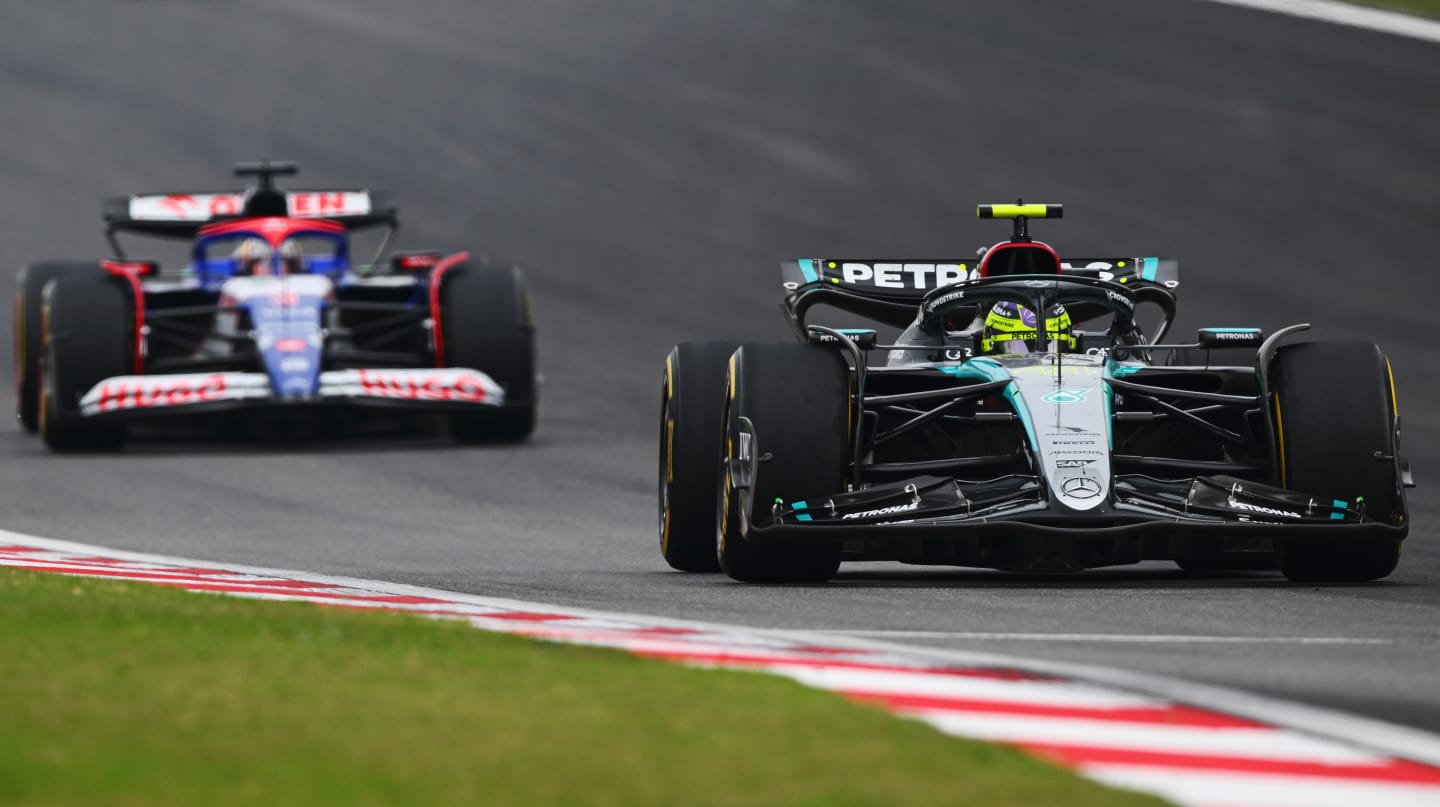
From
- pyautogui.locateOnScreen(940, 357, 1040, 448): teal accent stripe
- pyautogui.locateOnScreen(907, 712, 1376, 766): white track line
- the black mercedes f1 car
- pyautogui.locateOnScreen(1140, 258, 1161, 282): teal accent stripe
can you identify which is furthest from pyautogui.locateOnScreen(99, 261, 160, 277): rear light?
pyautogui.locateOnScreen(907, 712, 1376, 766): white track line

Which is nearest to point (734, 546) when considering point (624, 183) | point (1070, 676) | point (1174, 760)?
point (1070, 676)

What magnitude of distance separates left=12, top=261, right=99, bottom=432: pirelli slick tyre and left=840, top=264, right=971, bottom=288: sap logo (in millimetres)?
8220

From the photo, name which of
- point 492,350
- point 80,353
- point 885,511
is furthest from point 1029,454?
point 80,353

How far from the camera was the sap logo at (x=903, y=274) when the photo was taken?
13695 mm

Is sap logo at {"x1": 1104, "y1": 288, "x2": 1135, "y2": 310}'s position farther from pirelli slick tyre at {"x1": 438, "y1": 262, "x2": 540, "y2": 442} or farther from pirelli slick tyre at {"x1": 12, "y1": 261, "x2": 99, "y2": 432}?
pirelli slick tyre at {"x1": 12, "y1": 261, "x2": 99, "y2": 432}

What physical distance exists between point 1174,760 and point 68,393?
1462 cm

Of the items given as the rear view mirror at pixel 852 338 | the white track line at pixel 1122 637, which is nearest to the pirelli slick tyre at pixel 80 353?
the rear view mirror at pixel 852 338

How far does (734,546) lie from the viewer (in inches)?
445

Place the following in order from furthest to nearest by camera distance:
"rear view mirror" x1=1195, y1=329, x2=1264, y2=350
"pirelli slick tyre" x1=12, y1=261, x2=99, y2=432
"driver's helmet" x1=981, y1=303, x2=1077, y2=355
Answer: "pirelli slick tyre" x1=12, y1=261, x2=99, y2=432 < "driver's helmet" x1=981, y1=303, x2=1077, y2=355 < "rear view mirror" x1=1195, y1=329, x2=1264, y2=350

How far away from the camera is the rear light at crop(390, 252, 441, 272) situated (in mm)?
21016

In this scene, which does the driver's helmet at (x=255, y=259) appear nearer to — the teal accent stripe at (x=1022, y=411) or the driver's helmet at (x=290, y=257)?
the driver's helmet at (x=290, y=257)

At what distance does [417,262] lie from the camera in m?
21.0

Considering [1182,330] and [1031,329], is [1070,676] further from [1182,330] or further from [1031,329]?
[1182,330]

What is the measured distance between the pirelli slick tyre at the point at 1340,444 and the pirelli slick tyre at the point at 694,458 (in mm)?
2560
